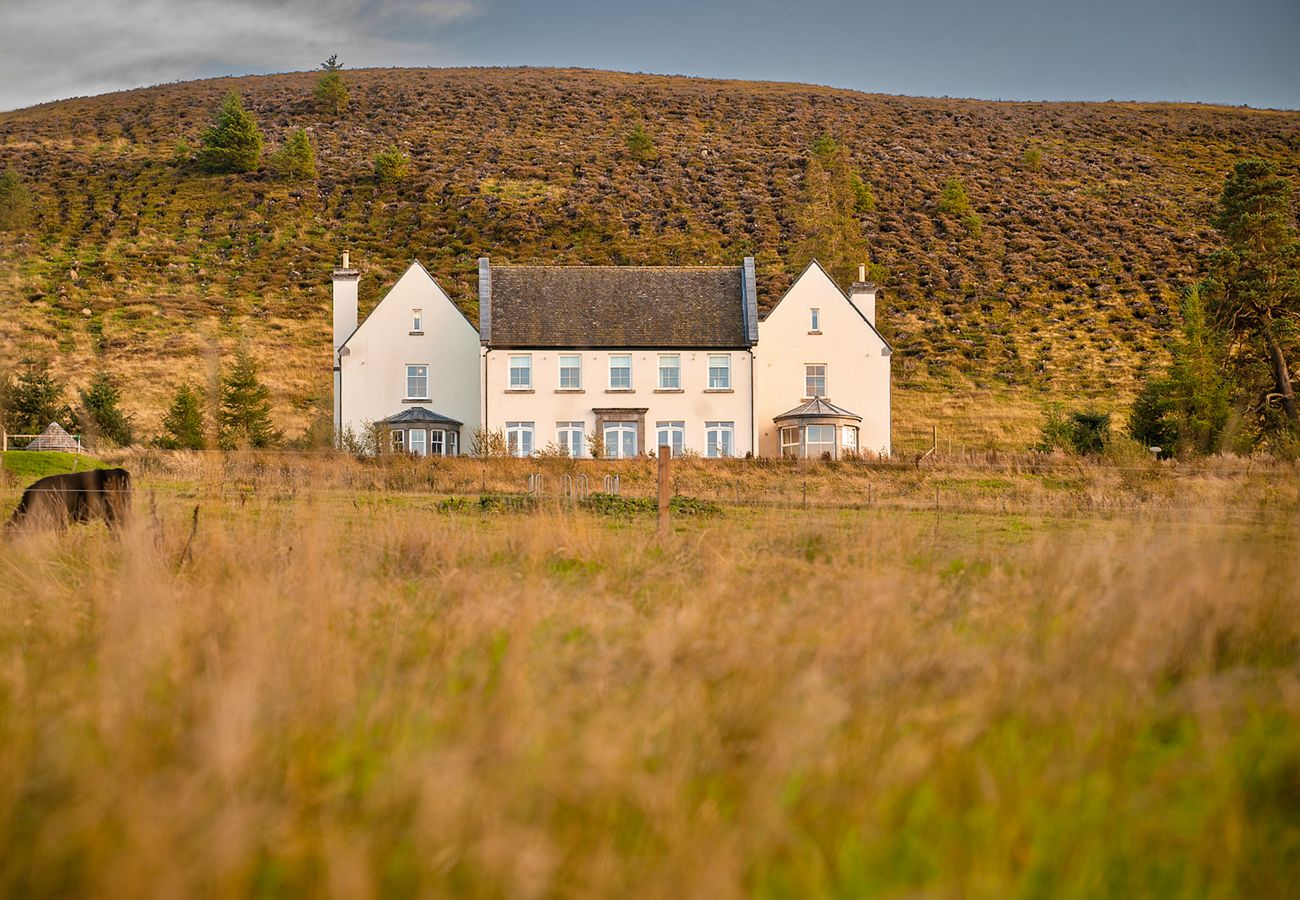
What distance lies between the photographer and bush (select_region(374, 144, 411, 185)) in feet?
267

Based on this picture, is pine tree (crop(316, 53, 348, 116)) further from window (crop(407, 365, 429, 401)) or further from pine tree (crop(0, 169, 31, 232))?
window (crop(407, 365, 429, 401))

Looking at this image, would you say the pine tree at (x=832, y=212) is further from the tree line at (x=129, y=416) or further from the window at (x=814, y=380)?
the tree line at (x=129, y=416)

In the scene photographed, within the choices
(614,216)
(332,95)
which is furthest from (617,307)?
(332,95)

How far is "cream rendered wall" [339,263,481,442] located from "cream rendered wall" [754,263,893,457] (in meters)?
12.4

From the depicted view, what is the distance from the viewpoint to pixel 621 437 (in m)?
45.8

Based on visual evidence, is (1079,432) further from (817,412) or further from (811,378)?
(811,378)

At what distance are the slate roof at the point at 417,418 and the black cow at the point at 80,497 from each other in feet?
Result: 99.6

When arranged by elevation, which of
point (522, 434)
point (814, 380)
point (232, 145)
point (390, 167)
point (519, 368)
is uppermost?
point (232, 145)

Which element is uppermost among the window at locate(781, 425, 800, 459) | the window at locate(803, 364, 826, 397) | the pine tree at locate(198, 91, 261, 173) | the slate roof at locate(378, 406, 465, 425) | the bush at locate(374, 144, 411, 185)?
the pine tree at locate(198, 91, 261, 173)

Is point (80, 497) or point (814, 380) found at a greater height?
point (814, 380)

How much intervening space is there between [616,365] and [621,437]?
118 inches

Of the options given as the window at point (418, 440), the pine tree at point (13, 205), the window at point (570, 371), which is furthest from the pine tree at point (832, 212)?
the pine tree at point (13, 205)

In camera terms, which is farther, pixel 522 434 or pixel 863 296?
pixel 863 296

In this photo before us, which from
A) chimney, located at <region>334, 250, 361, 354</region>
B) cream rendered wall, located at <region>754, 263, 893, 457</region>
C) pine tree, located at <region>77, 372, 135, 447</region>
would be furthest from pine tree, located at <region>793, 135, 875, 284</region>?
pine tree, located at <region>77, 372, 135, 447</region>
